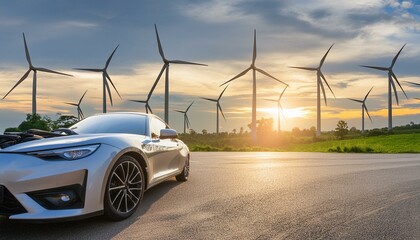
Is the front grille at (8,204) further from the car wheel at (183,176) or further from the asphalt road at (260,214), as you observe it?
the car wheel at (183,176)

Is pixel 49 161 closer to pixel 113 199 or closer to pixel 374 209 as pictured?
pixel 113 199

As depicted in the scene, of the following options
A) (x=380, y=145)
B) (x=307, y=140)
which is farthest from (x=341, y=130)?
(x=380, y=145)

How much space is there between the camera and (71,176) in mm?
4531

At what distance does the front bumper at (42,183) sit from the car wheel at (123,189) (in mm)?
328

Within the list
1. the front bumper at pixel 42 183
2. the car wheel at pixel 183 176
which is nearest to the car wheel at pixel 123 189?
the front bumper at pixel 42 183

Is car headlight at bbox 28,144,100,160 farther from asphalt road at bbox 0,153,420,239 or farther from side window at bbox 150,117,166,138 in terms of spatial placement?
side window at bbox 150,117,166,138

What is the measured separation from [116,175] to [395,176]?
7.63 meters

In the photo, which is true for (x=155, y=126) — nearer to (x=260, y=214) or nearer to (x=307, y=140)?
(x=260, y=214)

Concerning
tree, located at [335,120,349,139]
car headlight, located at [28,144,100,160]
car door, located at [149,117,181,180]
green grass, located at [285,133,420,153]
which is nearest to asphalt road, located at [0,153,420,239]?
car door, located at [149,117,181,180]

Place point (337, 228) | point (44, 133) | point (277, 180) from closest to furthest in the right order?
point (337, 228) → point (44, 133) → point (277, 180)

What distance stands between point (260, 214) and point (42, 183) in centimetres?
264

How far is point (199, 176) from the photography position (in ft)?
32.7

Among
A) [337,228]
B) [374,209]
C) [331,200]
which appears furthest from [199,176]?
[337,228]

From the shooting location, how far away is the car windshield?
251 inches
